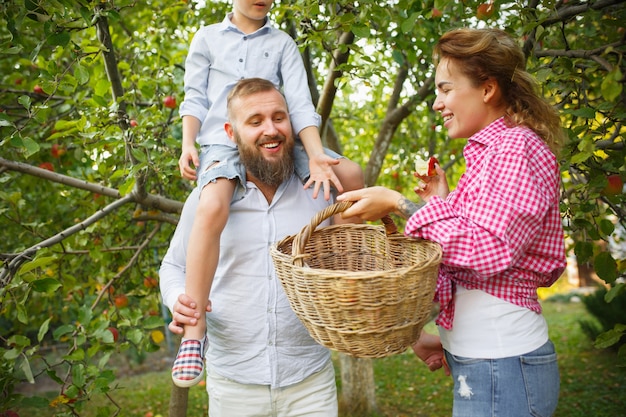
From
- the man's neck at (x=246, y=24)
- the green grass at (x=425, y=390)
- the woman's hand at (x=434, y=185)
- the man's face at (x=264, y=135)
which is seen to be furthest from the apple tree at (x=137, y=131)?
the green grass at (x=425, y=390)

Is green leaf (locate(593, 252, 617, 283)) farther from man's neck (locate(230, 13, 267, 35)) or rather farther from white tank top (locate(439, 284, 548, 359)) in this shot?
man's neck (locate(230, 13, 267, 35))

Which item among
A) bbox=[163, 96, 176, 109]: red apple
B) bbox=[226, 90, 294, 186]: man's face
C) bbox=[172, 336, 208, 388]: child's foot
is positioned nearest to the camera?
bbox=[172, 336, 208, 388]: child's foot

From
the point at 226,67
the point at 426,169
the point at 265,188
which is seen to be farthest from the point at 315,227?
the point at 226,67

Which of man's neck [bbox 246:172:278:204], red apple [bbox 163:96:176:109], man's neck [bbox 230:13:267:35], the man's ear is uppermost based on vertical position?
man's neck [bbox 230:13:267:35]

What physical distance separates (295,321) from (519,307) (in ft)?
2.77

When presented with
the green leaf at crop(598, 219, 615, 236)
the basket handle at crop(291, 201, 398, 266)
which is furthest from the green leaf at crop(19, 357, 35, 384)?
the green leaf at crop(598, 219, 615, 236)

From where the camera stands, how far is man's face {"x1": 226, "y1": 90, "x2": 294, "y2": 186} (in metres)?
2.08

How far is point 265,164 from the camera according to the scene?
2.08 meters

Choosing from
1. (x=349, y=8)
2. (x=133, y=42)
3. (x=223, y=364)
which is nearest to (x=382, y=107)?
(x=133, y=42)

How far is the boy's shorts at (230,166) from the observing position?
209 centimetres

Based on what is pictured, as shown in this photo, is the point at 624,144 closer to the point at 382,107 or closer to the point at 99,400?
the point at 382,107

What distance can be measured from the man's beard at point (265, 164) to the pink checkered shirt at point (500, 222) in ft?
2.27

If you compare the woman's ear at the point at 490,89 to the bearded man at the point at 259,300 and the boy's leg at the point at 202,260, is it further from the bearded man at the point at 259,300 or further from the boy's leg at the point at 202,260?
the boy's leg at the point at 202,260

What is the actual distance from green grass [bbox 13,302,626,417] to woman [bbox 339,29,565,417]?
12.6ft
